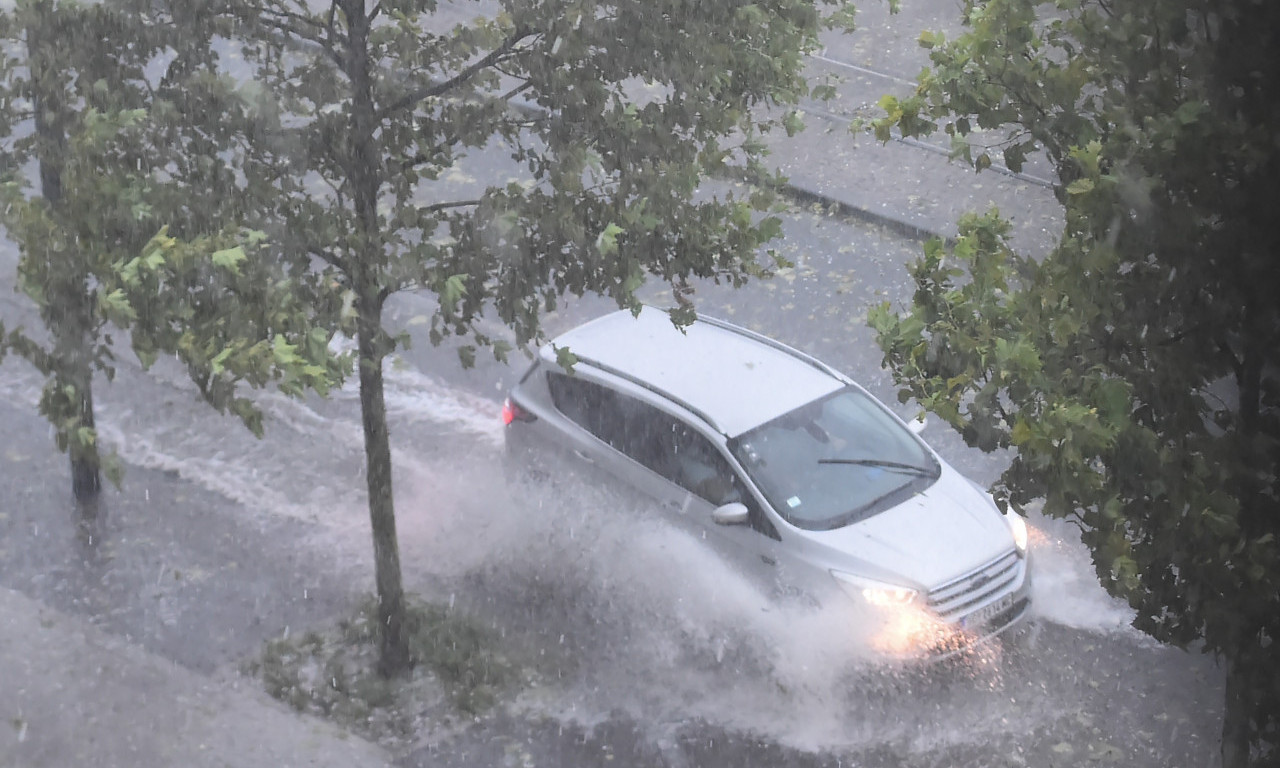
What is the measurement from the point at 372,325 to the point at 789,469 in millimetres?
3035

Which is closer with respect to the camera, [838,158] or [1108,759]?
[1108,759]

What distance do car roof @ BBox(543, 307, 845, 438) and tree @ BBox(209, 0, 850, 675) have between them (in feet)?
5.27

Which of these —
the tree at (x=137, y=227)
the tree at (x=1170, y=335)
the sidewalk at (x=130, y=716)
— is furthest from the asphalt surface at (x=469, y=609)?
the tree at (x=1170, y=335)

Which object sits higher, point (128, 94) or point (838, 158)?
point (128, 94)

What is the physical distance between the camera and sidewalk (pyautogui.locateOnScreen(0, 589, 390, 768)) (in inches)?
290

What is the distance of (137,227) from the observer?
5.81m

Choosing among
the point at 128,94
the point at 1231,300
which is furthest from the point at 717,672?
the point at 128,94

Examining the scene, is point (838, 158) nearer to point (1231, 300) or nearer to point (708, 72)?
point (708, 72)

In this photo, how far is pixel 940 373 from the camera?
6.32m

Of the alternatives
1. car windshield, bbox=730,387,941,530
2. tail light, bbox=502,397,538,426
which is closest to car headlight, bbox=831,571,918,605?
car windshield, bbox=730,387,941,530

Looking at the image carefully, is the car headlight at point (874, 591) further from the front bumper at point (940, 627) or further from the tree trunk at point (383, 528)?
the tree trunk at point (383, 528)

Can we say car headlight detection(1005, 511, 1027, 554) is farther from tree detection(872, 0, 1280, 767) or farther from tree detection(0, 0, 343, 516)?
tree detection(0, 0, 343, 516)

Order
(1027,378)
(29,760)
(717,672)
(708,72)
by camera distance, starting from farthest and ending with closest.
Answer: (717,672)
(29,760)
(708,72)
(1027,378)

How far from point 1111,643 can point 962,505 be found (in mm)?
1313
